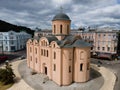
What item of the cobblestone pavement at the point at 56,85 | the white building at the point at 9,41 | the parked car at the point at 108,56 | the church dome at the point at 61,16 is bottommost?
the cobblestone pavement at the point at 56,85

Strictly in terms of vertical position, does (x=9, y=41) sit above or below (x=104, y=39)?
below

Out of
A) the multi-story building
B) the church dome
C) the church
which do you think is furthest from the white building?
the church dome

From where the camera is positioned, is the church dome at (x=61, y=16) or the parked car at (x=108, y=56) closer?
the church dome at (x=61, y=16)

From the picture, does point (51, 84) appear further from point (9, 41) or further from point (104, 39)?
point (9, 41)

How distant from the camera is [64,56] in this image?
28.7 metres

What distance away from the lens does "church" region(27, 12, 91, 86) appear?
28734mm

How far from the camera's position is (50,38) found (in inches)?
1299

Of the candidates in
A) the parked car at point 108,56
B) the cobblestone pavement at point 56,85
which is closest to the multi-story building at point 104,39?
the parked car at point 108,56

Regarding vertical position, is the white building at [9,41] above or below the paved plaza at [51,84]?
above

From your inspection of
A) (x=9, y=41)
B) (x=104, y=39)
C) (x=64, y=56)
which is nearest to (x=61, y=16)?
(x=64, y=56)

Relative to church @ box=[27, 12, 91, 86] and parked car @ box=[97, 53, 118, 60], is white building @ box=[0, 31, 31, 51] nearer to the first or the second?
church @ box=[27, 12, 91, 86]

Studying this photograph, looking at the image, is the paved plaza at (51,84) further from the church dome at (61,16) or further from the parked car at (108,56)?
the parked car at (108,56)

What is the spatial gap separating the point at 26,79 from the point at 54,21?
17.3m

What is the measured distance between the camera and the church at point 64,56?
2873 centimetres
